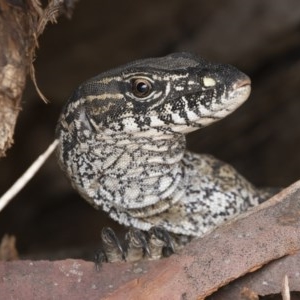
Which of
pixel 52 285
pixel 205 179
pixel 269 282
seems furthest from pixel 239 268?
pixel 205 179

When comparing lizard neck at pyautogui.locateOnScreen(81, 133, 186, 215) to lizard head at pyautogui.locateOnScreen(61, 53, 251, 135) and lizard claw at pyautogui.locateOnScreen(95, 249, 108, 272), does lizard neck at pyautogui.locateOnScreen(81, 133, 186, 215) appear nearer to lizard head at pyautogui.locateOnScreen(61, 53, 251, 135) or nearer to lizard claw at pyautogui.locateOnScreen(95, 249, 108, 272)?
lizard head at pyautogui.locateOnScreen(61, 53, 251, 135)

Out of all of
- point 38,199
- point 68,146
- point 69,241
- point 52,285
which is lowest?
point 69,241

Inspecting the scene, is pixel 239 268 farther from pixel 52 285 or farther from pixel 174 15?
pixel 174 15

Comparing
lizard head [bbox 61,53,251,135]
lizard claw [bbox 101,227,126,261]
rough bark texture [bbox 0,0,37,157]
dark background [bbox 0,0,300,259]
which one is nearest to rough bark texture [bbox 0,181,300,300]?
lizard claw [bbox 101,227,126,261]

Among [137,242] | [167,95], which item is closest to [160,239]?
[137,242]

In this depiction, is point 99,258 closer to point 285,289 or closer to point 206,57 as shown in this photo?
point 285,289

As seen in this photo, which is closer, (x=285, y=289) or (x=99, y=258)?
(x=285, y=289)
